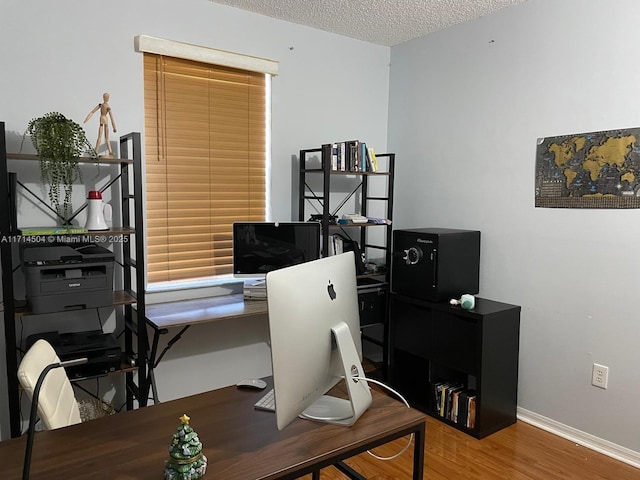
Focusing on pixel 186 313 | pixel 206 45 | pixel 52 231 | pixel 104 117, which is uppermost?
pixel 206 45

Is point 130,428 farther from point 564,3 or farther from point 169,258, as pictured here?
point 564,3

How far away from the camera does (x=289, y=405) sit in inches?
57.3

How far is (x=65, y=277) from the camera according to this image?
97.3 inches

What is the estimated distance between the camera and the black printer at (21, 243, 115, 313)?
2.41m

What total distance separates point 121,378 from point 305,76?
243 centimetres

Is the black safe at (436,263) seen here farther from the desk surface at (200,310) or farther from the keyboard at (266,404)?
the keyboard at (266,404)

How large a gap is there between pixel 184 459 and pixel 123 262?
6.64 ft

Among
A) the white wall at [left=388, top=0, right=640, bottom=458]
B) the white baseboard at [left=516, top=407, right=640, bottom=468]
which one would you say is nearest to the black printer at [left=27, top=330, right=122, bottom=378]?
the white wall at [left=388, top=0, right=640, bottom=458]

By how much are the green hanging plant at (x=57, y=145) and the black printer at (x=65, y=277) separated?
11.7 inches

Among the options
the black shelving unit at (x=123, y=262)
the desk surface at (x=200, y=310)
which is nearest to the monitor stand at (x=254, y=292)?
the desk surface at (x=200, y=310)

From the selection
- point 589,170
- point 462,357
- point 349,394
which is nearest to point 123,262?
point 349,394

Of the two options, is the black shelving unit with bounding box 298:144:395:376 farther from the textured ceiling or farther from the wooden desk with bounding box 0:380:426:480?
the wooden desk with bounding box 0:380:426:480

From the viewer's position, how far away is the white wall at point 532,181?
2.81 m

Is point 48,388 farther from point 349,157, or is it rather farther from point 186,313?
point 349,157
